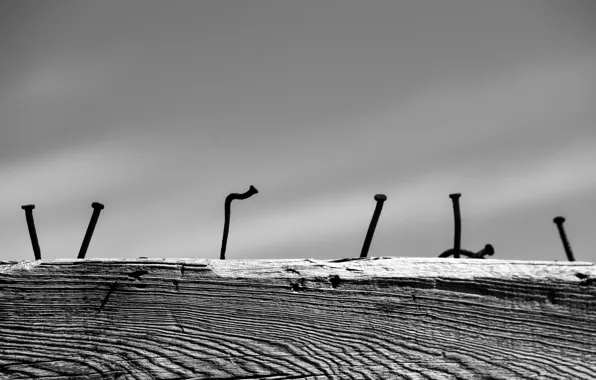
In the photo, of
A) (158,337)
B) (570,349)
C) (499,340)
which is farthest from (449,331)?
(158,337)

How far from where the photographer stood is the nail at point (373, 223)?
7.00ft

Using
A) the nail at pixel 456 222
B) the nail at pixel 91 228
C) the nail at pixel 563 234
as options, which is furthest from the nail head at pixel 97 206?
the nail at pixel 563 234

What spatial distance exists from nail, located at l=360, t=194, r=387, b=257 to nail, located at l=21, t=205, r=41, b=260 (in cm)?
132

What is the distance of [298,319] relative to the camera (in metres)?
1.43

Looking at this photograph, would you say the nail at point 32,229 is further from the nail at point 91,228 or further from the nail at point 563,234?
the nail at point 563,234

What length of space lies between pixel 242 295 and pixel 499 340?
0.67 metres

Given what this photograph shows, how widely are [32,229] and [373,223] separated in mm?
1420

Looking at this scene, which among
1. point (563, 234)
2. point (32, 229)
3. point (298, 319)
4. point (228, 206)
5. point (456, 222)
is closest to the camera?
point (298, 319)

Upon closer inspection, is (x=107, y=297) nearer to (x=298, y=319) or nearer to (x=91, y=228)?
(x=298, y=319)

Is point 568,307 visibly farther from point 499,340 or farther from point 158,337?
point 158,337

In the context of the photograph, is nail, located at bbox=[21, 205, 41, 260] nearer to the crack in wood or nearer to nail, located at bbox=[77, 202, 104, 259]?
nail, located at bbox=[77, 202, 104, 259]

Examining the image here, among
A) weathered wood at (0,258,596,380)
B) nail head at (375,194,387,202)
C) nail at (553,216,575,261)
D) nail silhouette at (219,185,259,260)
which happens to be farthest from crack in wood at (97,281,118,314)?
nail at (553,216,575,261)

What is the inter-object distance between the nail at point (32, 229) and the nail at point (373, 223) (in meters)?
1.32

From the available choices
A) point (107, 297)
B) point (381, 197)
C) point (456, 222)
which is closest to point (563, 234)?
point (456, 222)
